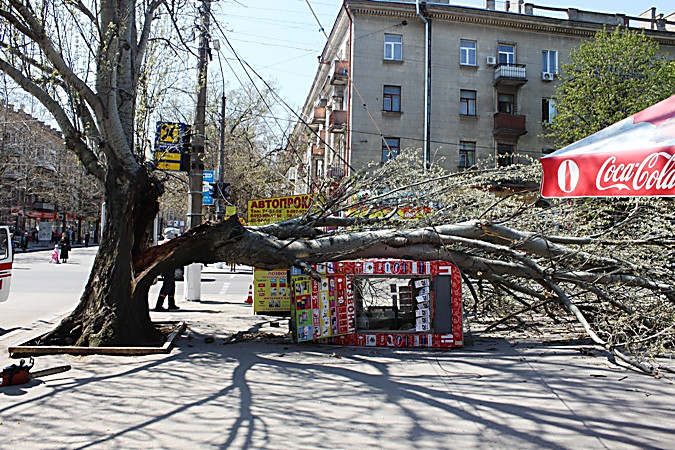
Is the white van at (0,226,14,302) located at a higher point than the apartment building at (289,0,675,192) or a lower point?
lower

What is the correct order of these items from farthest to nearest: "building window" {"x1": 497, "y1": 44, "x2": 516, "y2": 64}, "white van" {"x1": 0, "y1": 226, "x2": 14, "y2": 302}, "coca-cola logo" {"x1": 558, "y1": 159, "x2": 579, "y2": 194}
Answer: "building window" {"x1": 497, "y1": 44, "x2": 516, "y2": 64} < "white van" {"x1": 0, "y1": 226, "x2": 14, "y2": 302} < "coca-cola logo" {"x1": 558, "y1": 159, "x2": 579, "y2": 194}

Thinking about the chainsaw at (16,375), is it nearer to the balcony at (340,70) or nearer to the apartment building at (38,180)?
the balcony at (340,70)

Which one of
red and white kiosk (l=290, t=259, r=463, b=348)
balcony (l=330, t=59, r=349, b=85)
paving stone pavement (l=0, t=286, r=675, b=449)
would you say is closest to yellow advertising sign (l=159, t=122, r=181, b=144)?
red and white kiosk (l=290, t=259, r=463, b=348)

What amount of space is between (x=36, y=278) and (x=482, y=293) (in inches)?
612

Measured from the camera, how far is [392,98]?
2889cm

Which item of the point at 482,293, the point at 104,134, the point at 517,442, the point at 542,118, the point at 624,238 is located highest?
the point at 542,118

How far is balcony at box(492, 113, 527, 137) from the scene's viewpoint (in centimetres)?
2911

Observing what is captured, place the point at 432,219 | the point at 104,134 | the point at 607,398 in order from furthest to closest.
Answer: the point at 432,219
the point at 104,134
the point at 607,398

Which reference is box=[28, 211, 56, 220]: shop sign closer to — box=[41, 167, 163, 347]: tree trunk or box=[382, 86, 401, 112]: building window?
box=[382, 86, 401, 112]: building window

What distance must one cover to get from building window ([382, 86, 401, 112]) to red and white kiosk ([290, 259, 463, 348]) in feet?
70.7

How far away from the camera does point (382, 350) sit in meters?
8.07

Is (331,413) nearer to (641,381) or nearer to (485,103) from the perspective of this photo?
(641,381)

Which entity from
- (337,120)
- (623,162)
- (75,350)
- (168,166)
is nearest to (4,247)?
(168,166)

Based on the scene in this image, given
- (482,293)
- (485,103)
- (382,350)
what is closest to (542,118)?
(485,103)
